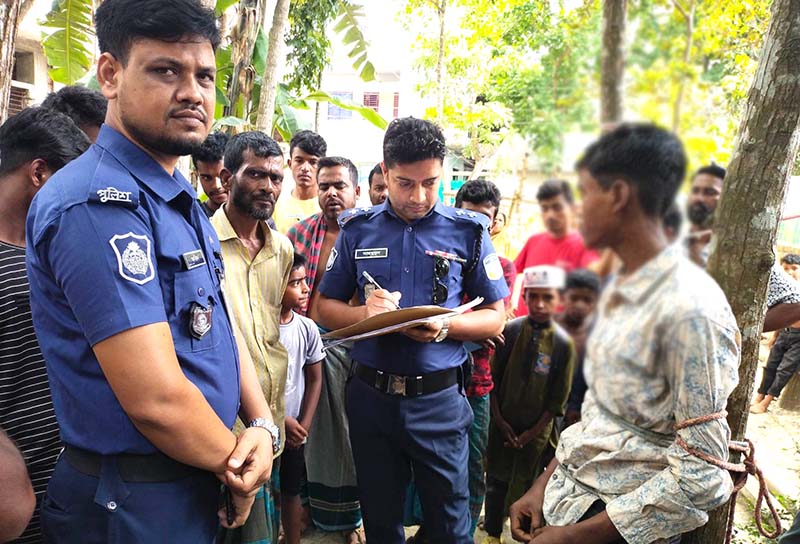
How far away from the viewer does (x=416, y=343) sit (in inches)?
75.4

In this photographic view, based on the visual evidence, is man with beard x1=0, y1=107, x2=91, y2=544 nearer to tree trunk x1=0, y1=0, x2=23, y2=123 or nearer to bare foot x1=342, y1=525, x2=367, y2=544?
tree trunk x1=0, y1=0, x2=23, y2=123

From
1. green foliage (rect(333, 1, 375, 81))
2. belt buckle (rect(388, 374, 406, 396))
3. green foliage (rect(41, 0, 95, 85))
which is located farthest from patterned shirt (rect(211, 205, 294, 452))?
green foliage (rect(333, 1, 375, 81))

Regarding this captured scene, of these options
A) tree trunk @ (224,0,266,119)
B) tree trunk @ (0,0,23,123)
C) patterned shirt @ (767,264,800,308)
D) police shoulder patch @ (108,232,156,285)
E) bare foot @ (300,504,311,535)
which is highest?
tree trunk @ (224,0,266,119)

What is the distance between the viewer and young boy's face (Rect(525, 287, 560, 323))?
39cm

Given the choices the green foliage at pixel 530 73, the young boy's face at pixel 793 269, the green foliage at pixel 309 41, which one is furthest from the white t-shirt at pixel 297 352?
the green foliage at pixel 309 41

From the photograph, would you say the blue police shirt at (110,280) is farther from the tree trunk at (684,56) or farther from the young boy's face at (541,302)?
the tree trunk at (684,56)

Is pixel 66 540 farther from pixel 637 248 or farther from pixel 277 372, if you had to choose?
pixel 637 248

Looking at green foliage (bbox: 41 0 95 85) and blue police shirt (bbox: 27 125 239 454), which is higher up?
green foliage (bbox: 41 0 95 85)

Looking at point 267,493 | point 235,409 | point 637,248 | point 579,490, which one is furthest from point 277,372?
point 637,248

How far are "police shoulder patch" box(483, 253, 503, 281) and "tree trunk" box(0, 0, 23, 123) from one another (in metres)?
2.39

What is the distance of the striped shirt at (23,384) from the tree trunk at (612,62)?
1.52 m

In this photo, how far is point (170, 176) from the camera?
1.23 meters

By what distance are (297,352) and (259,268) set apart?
0.47m

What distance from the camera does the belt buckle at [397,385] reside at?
6.31 feet
